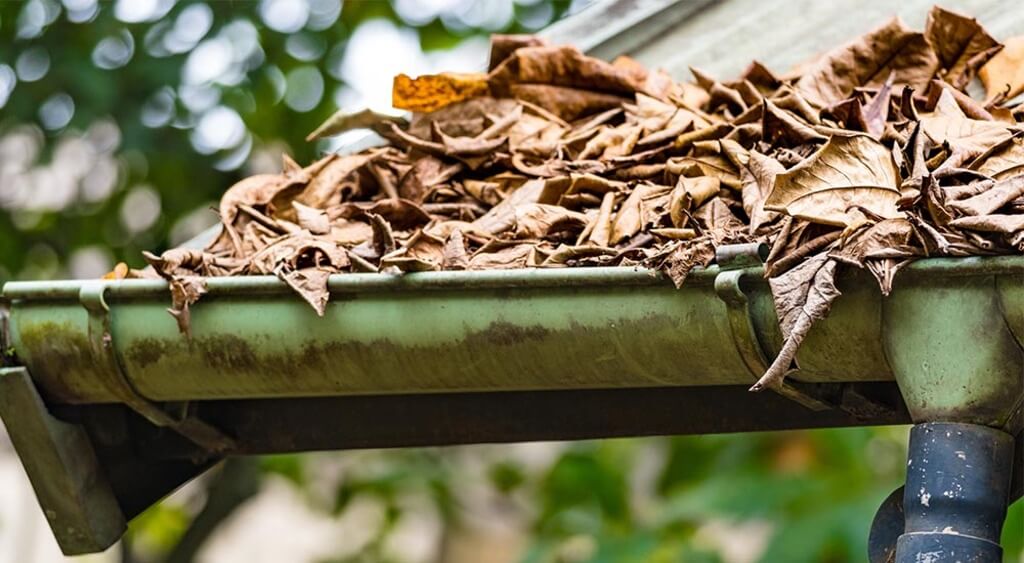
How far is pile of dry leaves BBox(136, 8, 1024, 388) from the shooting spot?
1.51 metres

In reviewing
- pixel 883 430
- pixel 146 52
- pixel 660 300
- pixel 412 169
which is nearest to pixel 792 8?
pixel 412 169

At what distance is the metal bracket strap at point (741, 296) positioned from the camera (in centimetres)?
157

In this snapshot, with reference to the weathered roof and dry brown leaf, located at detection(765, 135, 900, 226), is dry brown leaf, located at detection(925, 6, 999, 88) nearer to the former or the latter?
the weathered roof

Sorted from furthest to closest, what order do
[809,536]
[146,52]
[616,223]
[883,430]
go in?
[883,430] → [146,52] → [809,536] → [616,223]

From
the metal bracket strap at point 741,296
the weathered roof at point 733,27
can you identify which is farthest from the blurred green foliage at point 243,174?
the metal bracket strap at point 741,296

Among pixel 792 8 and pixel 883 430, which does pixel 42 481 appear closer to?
pixel 792 8

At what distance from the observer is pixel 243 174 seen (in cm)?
495

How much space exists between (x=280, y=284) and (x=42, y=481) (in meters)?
0.50

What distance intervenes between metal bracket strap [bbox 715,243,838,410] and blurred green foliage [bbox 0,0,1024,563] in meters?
2.28

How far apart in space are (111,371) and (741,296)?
0.85 meters

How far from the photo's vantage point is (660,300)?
5.44ft

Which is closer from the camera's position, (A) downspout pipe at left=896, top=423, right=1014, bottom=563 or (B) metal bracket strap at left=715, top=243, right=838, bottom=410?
(A) downspout pipe at left=896, top=423, right=1014, bottom=563

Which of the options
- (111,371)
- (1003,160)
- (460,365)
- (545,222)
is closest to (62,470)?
(111,371)

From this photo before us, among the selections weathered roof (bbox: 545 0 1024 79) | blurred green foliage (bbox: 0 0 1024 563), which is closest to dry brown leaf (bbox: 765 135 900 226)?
weathered roof (bbox: 545 0 1024 79)
